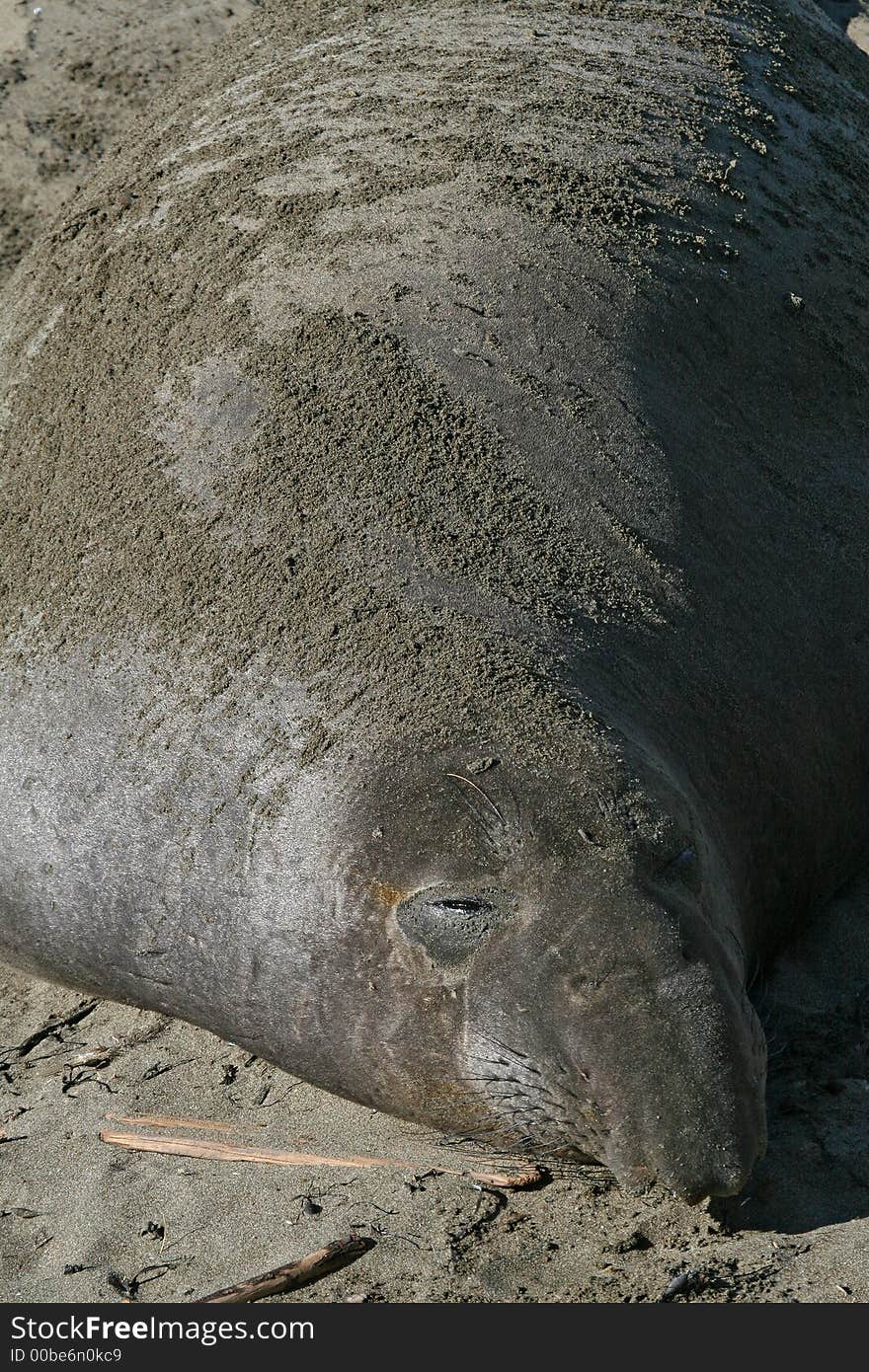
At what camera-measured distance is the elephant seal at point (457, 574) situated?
278 cm

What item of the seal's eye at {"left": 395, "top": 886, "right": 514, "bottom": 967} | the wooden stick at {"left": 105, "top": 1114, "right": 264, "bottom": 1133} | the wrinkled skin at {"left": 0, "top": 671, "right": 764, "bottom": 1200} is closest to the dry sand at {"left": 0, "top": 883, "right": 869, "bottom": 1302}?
the wooden stick at {"left": 105, "top": 1114, "right": 264, "bottom": 1133}

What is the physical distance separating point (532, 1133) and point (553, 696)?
796mm

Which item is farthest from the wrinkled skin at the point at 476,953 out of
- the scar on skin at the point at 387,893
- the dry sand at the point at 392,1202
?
the dry sand at the point at 392,1202

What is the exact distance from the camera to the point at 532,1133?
2852 mm

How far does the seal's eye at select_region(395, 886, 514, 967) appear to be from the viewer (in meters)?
2.76

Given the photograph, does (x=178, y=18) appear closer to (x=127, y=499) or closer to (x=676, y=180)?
(x=676, y=180)

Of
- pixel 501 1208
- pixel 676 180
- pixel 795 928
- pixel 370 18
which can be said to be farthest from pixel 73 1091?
pixel 370 18

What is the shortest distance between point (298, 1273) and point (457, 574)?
1.34 metres

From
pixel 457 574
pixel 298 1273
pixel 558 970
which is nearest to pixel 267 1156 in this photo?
pixel 298 1273

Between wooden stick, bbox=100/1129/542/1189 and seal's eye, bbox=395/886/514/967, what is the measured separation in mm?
480

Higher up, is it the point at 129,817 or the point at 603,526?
the point at 603,526

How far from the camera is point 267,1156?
313 centimetres

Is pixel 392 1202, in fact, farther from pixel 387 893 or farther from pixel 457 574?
pixel 457 574

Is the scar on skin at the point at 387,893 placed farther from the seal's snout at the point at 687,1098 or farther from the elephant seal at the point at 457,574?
the seal's snout at the point at 687,1098
